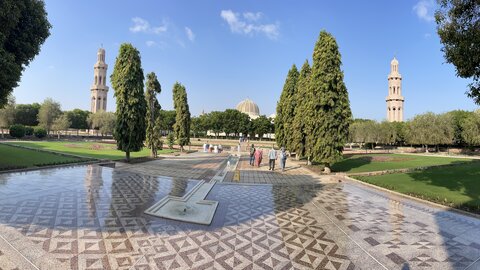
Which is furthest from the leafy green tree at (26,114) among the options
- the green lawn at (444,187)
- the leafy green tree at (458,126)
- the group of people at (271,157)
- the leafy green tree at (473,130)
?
the leafy green tree at (458,126)

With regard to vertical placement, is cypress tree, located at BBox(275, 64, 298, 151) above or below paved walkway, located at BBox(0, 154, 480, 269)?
above

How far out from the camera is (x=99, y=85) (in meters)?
102

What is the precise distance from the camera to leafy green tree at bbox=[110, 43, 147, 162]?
2100 centimetres

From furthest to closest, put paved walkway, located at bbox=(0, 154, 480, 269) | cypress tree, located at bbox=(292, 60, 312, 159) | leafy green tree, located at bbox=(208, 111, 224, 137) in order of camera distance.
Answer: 1. leafy green tree, located at bbox=(208, 111, 224, 137)
2. cypress tree, located at bbox=(292, 60, 312, 159)
3. paved walkway, located at bbox=(0, 154, 480, 269)

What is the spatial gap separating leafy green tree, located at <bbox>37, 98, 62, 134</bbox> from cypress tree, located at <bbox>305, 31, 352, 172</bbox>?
55921 millimetres

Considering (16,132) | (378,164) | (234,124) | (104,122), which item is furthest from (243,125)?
(378,164)

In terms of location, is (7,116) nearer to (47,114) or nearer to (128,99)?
(47,114)

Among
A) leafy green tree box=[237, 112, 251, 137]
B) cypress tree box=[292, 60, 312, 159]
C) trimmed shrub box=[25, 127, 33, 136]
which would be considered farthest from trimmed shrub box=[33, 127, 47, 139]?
cypress tree box=[292, 60, 312, 159]

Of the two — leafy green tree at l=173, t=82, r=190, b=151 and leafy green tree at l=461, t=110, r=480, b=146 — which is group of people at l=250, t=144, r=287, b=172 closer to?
leafy green tree at l=173, t=82, r=190, b=151

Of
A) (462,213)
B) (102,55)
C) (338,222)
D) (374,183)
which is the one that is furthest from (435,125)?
(102,55)

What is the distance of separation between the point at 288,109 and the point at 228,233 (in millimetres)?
26432

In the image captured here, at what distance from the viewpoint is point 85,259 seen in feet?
16.2

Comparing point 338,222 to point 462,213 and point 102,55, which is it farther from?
point 102,55

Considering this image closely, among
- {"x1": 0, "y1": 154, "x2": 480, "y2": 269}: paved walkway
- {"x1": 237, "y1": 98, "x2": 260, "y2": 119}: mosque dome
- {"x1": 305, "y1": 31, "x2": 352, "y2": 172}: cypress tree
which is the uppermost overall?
{"x1": 237, "y1": 98, "x2": 260, "y2": 119}: mosque dome
